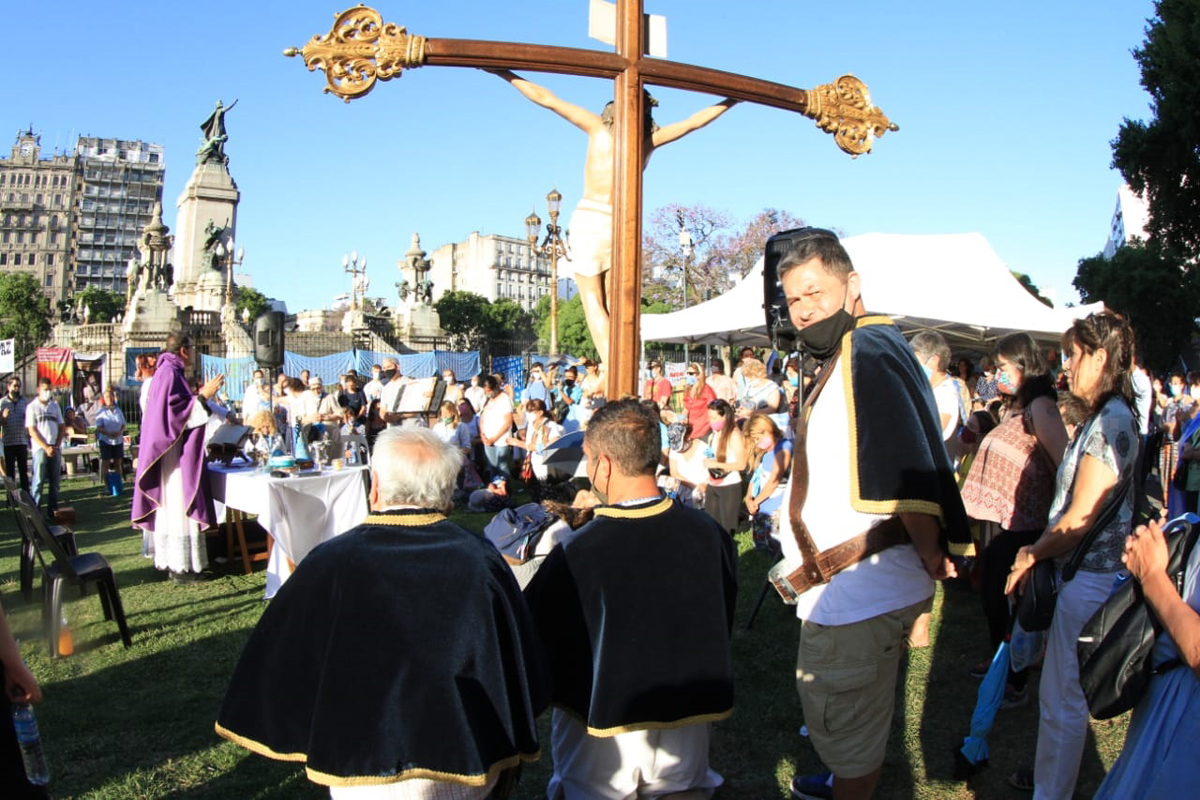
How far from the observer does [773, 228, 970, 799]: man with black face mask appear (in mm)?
2465

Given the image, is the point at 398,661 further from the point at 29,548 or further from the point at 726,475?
the point at 726,475

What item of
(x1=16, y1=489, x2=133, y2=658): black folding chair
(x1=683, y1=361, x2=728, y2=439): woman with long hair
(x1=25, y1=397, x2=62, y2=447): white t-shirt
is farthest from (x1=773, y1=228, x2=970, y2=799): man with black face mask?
(x1=25, y1=397, x2=62, y2=447): white t-shirt

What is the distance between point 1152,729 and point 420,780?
1.84 meters

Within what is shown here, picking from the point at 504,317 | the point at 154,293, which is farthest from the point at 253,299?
the point at 154,293

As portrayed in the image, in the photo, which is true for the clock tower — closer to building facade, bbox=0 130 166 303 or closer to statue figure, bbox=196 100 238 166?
building facade, bbox=0 130 166 303

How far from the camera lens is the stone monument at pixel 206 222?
4506 centimetres

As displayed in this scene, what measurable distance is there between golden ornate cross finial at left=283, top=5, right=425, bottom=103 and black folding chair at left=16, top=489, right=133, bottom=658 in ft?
13.6

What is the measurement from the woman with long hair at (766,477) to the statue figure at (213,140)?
47564 mm

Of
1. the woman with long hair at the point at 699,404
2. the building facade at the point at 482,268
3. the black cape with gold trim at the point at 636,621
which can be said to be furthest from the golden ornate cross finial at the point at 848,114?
the building facade at the point at 482,268

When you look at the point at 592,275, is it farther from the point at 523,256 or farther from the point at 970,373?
the point at 523,256

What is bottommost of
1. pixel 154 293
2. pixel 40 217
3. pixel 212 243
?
pixel 154 293

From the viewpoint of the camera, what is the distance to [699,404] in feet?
38.9

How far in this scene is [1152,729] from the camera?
1.88m

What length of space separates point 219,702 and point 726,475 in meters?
5.14
